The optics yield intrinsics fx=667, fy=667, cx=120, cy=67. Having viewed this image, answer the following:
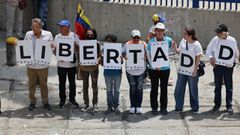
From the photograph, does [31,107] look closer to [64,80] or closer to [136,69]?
[64,80]

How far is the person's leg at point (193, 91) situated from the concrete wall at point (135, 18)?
4.30m

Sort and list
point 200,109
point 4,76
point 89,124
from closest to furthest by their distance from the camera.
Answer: point 89,124
point 200,109
point 4,76

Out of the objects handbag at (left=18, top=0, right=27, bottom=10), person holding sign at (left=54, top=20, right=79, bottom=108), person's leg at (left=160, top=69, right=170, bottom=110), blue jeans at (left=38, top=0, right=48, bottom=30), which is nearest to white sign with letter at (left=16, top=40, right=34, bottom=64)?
person holding sign at (left=54, top=20, right=79, bottom=108)

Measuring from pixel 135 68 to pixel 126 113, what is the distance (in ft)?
3.07

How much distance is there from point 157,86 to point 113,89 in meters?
0.83

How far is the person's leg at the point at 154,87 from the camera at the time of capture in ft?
40.7

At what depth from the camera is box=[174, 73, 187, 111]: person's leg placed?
12.6m

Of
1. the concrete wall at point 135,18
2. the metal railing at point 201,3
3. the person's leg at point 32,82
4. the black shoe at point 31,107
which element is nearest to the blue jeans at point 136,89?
the person's leg at point 32,82

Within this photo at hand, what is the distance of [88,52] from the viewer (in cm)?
1238

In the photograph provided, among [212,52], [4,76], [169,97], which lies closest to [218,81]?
[212,52]

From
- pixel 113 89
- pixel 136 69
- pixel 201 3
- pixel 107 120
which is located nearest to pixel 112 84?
pixel 113 89

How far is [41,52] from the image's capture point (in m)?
12.5

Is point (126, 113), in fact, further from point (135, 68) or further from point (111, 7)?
point (111, 7)

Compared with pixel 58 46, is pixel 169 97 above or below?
below
